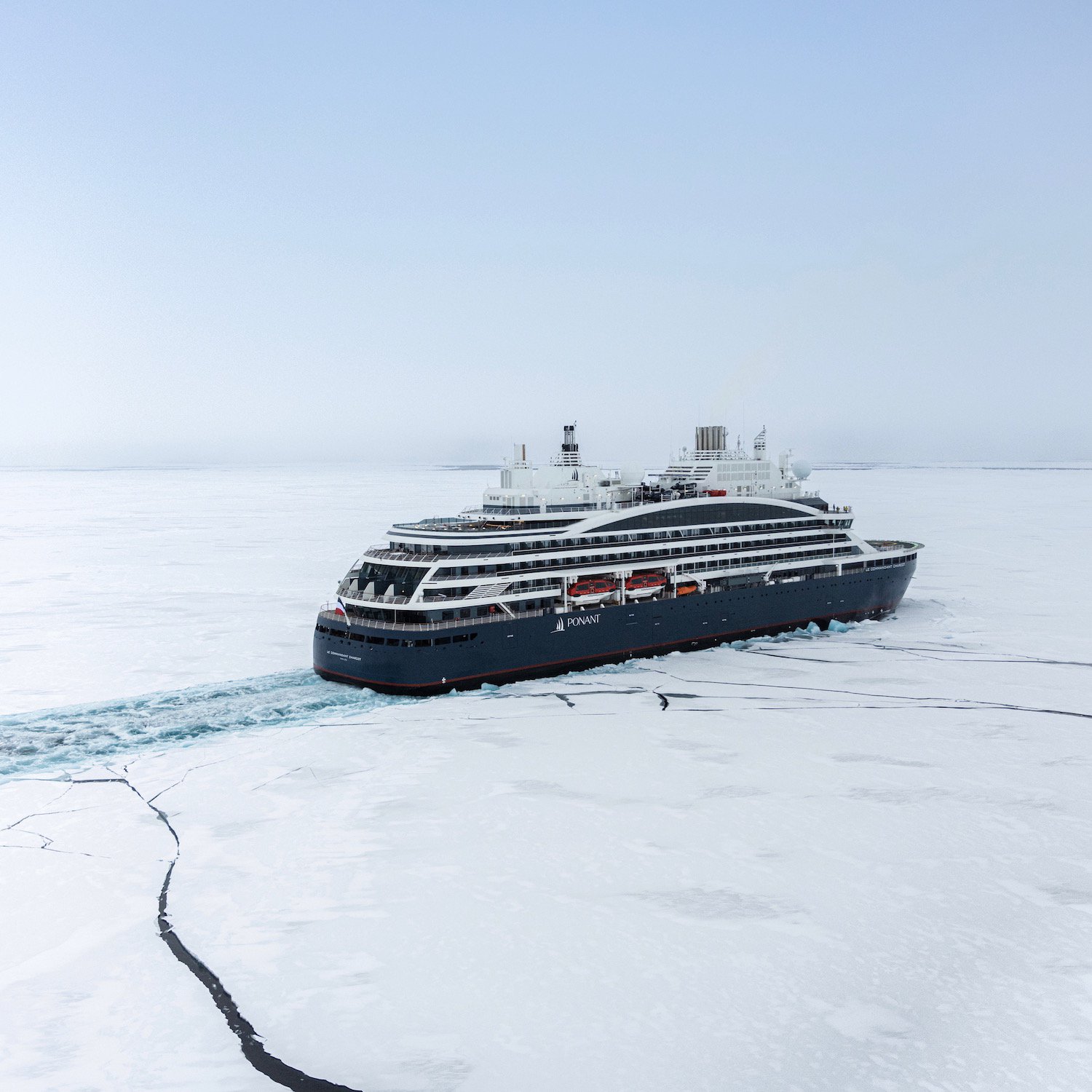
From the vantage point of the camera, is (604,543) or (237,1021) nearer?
(237,1021)

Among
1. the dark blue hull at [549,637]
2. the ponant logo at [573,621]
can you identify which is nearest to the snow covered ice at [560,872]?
the dark blue hull at [549,637]

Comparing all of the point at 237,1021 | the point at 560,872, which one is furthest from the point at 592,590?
the point at 237,1021

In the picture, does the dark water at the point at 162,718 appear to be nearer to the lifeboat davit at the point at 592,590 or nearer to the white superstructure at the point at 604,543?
the white superstructure at the point at 604,543

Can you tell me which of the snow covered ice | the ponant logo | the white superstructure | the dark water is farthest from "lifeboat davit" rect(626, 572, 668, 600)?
the dark water

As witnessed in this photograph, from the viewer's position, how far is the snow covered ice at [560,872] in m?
13.3

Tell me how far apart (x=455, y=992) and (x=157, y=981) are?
5.02 m

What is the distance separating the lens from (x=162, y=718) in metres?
28.4

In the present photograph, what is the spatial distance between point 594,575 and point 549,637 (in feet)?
14.0

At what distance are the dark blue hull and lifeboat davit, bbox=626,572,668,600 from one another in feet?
3.62

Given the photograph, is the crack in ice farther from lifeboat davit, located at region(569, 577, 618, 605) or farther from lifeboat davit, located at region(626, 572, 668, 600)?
lifeboat davit, located at region(626, 572, 668, 600)

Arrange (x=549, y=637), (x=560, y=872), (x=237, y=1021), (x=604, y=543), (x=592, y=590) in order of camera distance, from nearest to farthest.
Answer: (x=237, y=1021), (x=560, y=872), (x=549, y=637), (x=592, y=590), (x=604, y=543)

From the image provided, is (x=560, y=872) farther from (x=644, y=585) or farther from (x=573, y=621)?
(x=644, y=585)

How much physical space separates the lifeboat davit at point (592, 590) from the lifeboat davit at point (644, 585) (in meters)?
0.85

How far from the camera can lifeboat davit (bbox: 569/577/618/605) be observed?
3600cm
